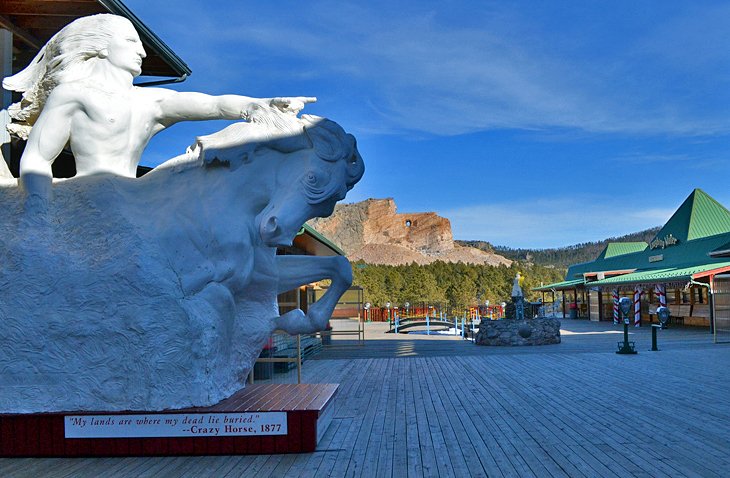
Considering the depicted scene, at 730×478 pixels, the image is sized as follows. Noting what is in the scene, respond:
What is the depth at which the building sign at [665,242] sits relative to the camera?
1155 inches

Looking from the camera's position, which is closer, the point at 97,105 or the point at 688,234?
the point at 97,105

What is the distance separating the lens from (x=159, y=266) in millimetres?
5027

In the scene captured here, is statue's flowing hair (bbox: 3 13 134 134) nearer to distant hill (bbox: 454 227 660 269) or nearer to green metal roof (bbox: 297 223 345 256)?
green metal roof (bbox: 297 223 345 256)

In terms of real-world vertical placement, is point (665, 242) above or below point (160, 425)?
above

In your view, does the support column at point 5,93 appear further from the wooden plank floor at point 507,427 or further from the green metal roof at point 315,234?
the green metal roof at point 315,234

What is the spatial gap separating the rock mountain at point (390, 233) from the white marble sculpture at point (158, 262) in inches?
4591

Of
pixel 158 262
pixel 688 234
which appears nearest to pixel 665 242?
pixel 688 234

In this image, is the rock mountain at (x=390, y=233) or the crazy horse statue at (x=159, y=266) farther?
the rock mountain at (x=390, y=233)

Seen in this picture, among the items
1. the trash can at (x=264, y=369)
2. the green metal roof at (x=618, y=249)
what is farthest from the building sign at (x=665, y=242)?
the trash can at (x=264, y=369)

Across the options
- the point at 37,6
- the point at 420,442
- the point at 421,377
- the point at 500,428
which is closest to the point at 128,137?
the point at 37,6

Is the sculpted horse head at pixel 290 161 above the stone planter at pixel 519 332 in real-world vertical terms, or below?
above

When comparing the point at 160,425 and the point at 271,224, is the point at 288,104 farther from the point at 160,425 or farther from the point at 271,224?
the point at 160,425

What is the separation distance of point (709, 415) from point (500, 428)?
2.42 m

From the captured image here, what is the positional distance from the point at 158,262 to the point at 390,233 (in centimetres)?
13053
